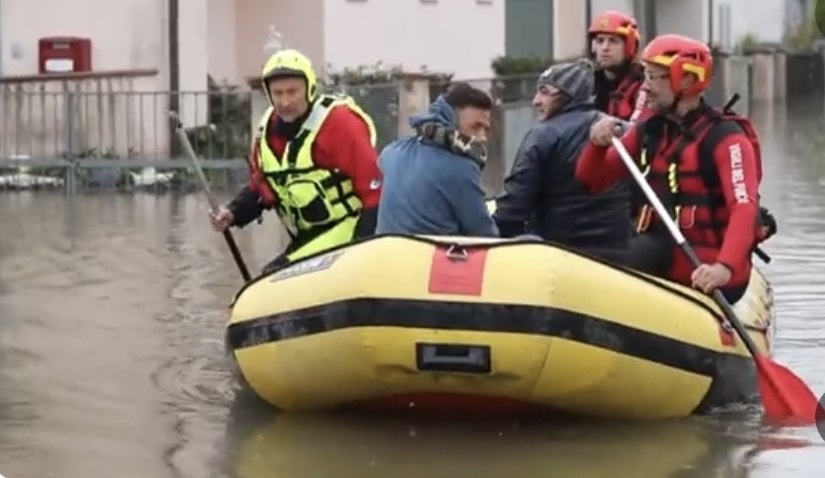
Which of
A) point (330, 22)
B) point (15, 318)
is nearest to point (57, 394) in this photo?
point (15, 318)

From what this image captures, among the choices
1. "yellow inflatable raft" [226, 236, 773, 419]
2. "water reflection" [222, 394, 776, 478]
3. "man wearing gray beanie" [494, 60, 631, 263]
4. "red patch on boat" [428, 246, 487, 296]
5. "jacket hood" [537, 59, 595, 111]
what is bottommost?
"water reflection" [222, 394, 776, 478]

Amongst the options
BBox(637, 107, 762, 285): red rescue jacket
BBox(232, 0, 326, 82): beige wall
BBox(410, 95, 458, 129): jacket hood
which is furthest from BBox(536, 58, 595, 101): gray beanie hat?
BBox(232, 0, 326, 82): beige wall

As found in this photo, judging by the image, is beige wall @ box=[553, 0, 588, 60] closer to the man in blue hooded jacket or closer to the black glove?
the black glove

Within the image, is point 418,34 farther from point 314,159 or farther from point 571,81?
point 571,81

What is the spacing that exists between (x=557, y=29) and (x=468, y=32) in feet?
19.0

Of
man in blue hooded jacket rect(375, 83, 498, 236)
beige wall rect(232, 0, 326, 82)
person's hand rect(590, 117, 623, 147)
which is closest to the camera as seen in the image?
man in blue hooded jacket rect(375, 83, 498, 236)

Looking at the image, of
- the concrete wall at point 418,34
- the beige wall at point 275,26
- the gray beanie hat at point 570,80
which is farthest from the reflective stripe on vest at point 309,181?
the concrete wall at point 418,34

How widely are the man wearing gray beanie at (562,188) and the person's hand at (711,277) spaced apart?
0.57 m

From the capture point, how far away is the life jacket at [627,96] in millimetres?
12125

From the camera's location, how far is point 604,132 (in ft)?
31.9

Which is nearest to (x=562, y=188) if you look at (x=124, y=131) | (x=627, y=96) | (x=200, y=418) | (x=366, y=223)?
(x=366, y=223)

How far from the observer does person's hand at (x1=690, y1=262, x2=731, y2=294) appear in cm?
957

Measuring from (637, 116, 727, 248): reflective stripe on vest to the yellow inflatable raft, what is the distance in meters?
0.62

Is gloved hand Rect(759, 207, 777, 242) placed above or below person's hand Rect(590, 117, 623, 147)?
below
